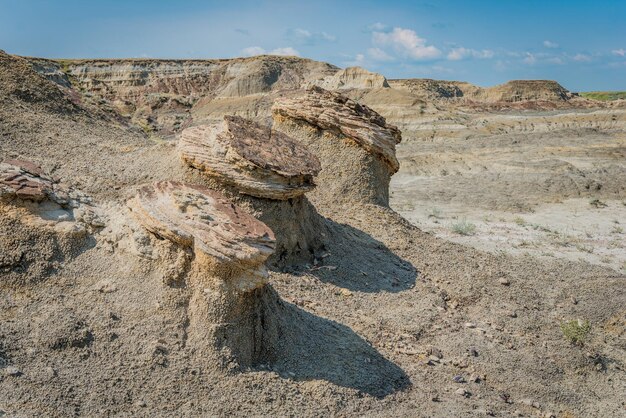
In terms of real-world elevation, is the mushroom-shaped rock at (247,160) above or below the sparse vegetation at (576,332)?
above

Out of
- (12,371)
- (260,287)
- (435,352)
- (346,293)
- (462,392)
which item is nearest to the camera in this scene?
(12,371)

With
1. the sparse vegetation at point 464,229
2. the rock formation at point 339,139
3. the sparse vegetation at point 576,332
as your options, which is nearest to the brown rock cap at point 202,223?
the sparse vegetation at point 576,332

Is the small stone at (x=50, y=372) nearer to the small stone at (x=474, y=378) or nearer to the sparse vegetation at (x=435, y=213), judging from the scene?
the small stone at (x=474, y=378)

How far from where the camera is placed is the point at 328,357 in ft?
18.3

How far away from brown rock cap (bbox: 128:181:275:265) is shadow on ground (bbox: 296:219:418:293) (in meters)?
2.41

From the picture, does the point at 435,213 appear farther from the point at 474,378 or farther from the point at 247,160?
the point at 474,378

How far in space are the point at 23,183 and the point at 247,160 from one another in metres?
2.29

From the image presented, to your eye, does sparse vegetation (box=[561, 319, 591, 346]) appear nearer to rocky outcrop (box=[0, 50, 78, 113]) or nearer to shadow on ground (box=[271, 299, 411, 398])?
shadow on ground (box=[271, 299, 411, 398])

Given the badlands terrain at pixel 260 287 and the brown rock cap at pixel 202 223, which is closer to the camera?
the badlands terrain at pixel 260 287

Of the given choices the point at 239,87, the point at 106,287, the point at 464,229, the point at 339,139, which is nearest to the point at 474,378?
the point at 106,287

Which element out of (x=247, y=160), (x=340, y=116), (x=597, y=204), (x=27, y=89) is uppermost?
(x=27, y=89)

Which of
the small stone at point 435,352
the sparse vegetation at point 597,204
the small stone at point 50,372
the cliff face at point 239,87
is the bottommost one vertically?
the small stone at point 435,352

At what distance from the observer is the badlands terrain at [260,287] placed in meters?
4.70

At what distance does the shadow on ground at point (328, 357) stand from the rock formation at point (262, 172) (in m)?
1.40
